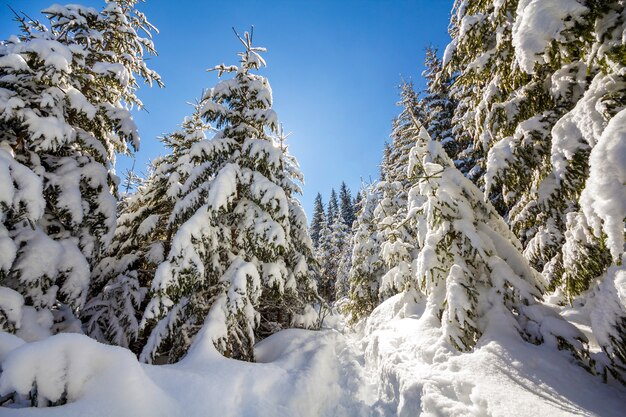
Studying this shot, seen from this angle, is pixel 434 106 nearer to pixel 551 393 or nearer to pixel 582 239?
pixel 582 239

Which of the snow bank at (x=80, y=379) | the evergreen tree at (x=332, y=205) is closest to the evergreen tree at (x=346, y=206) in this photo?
the evergreen tree at (x=332, y=205)

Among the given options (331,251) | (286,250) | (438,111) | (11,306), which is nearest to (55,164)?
(11,306)

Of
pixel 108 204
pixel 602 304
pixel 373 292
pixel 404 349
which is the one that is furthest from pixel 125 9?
pixel 373 292

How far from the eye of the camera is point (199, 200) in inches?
328

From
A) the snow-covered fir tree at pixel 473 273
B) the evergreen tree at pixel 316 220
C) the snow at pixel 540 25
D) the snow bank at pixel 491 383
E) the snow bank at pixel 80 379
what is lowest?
the snow bank at pixel 491 383

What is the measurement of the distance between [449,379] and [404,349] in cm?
256

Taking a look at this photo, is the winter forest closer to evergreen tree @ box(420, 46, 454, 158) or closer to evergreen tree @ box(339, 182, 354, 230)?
evergreen tree @ box(420, 46, 454, 158)

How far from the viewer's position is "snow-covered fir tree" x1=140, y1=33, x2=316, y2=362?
7.20m

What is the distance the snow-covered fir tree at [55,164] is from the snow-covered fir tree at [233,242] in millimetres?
2290

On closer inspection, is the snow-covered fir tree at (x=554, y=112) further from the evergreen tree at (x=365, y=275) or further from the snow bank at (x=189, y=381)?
the evergreen tree at (x=365, y=275)

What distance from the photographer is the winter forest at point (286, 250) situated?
12.3ft

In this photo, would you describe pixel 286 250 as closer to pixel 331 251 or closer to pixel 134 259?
pixel 134 259

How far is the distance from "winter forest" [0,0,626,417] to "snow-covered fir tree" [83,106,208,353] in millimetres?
80

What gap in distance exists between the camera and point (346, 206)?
64.9m
